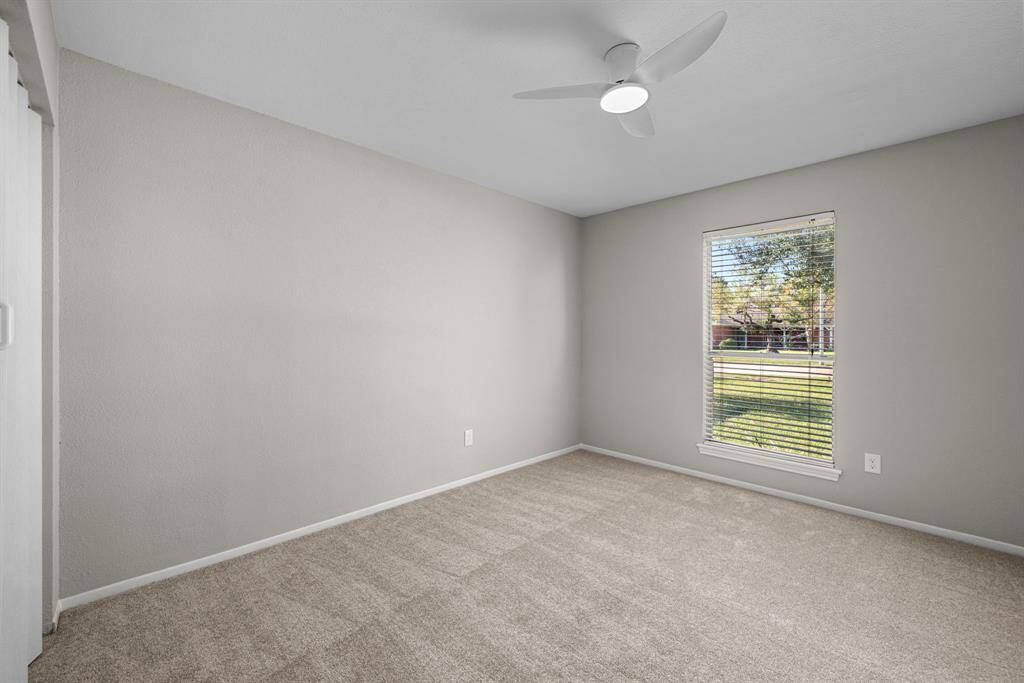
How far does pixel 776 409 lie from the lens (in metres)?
3.60

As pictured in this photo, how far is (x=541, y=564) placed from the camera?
2.46 m

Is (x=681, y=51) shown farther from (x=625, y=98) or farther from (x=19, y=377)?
(x=19, y=377)

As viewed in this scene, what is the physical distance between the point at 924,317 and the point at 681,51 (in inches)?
98.7

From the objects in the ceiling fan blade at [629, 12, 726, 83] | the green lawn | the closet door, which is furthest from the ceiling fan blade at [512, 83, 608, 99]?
the green lawn

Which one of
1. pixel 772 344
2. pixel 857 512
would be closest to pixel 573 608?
pixel 857 512

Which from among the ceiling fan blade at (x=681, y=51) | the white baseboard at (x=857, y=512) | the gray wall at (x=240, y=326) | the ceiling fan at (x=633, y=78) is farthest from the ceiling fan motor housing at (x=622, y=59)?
the white baseboard at (x=857, y=512)

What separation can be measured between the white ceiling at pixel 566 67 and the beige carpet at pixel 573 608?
2.50 meters

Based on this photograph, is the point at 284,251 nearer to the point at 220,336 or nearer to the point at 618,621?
the point at 220,336

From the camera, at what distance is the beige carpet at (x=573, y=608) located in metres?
1.70

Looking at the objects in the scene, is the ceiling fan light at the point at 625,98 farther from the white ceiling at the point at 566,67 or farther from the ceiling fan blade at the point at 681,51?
the white ceiling at the point at 566,67

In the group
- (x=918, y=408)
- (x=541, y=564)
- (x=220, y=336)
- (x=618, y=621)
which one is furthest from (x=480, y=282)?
(x=918, y=408)

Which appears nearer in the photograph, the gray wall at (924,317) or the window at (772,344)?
the gray wall at (924,317)

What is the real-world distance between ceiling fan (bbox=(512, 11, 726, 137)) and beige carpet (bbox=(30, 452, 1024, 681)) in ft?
7.50

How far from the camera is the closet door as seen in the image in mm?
1271
